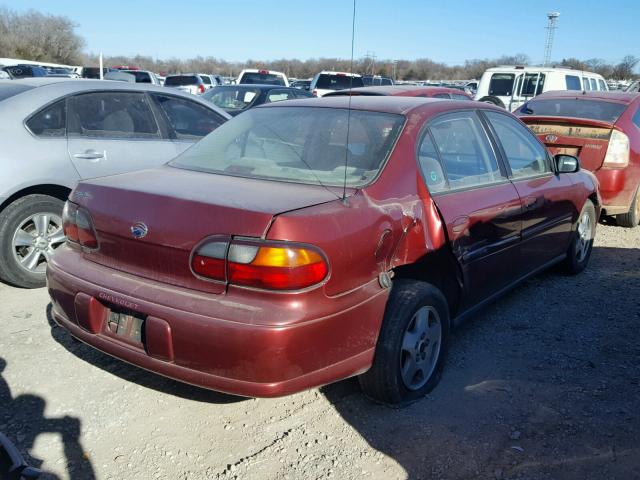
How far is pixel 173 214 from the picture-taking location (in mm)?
2705

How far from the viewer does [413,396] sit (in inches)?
128

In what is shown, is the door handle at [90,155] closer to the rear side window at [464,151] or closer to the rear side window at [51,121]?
the rear side window at [51,121]

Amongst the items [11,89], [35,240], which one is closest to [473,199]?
[35,240]

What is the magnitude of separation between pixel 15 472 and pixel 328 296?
1.31m

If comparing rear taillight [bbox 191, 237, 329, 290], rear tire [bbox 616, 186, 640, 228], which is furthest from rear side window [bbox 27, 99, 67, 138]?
rear tire [bbox 616, 186, 640, 228]

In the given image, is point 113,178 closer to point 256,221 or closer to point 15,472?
point 256,221

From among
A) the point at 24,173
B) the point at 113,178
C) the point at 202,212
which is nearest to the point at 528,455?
the point at 202,212

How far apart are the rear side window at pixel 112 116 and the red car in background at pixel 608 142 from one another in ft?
14.2

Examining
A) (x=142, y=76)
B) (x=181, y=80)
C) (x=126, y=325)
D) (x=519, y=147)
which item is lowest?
(x=126, y=325)

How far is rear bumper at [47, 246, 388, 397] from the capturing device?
2500mm

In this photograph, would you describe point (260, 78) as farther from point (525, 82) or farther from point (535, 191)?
point (535, 191)

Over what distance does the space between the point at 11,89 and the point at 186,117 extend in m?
1.51

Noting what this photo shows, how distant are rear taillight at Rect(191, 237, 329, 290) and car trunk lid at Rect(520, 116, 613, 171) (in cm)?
510

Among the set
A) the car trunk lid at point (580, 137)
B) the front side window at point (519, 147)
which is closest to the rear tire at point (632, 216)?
the car trunk lid at point (580, 137)
